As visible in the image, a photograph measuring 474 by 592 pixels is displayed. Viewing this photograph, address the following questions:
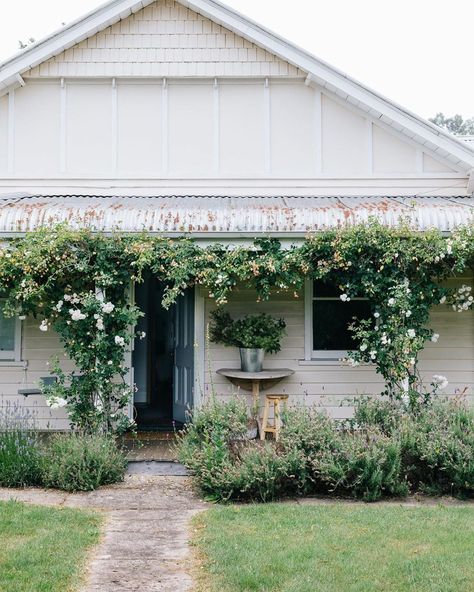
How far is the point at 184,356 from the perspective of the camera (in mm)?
11062

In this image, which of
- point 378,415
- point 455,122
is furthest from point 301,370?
point 455,122

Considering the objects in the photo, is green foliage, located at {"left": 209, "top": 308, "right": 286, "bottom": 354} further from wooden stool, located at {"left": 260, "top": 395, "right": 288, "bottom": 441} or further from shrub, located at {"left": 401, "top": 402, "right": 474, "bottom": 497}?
shrub, located at {"left": 401, "top": 402, "right": 474, "bottom": 497}

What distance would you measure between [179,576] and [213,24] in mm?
8665

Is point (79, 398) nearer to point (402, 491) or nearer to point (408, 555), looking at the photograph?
point (402, 491)

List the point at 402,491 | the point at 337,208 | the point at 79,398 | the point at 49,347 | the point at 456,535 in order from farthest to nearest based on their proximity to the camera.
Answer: the point at 49,347 → the point at 337,208 → the point at 79,398 → the point at 402,491 → the point at 456,535

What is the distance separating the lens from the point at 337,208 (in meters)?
9.62

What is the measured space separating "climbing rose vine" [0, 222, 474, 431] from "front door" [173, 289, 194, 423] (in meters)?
1.68

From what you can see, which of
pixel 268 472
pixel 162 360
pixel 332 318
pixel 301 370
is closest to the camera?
pixel 268 472

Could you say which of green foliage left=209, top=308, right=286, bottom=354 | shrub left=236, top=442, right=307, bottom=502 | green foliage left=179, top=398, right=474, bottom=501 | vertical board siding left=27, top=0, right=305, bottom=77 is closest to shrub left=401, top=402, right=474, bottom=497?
green foliage left=179, top=398, right=474, bottom=501

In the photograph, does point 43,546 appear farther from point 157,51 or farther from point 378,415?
point 157,51

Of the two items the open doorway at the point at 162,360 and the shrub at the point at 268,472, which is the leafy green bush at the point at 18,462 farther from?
the open doorway at the point at 162,360

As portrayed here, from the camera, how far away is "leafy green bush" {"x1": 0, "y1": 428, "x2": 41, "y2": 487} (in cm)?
786

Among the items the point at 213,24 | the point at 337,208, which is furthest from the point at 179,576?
the point at 213,24

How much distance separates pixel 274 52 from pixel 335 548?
7.87 meters
